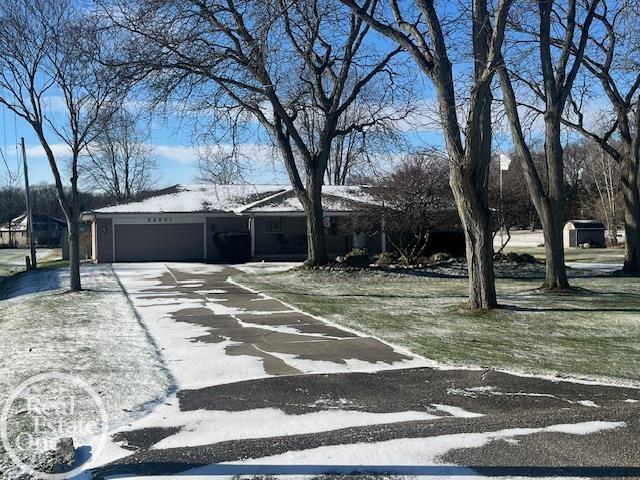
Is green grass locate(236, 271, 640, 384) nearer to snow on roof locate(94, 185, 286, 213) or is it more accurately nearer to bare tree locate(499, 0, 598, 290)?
bare tree locate(499, 0, 598, 290)

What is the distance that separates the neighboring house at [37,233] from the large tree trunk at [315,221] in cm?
6143

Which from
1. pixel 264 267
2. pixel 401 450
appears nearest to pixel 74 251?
pixel 264 267

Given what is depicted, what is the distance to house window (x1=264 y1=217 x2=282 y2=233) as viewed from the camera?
35.0 m

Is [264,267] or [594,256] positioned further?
[594,256]

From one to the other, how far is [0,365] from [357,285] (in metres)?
13.4

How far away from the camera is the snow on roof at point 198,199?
112 ft

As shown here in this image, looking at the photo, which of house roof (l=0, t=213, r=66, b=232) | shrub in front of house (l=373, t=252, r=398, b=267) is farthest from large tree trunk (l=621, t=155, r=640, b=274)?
house roof (l=0, t=213, r=66, b=232)

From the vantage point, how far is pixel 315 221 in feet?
80.6

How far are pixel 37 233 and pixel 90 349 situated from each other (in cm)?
8021

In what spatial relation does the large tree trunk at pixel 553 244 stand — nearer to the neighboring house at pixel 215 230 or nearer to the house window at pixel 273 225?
the neighboring house at pixel 215 230

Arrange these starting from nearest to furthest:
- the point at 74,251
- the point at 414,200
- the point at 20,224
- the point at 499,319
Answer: the point at 499,319 < the point at 74,251 < the point at 414,200 < the point at 20,224

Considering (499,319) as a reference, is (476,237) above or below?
above

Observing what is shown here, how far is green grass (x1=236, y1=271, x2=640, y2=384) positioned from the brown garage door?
507 inches

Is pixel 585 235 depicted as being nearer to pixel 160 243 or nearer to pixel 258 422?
pixel 160 243
